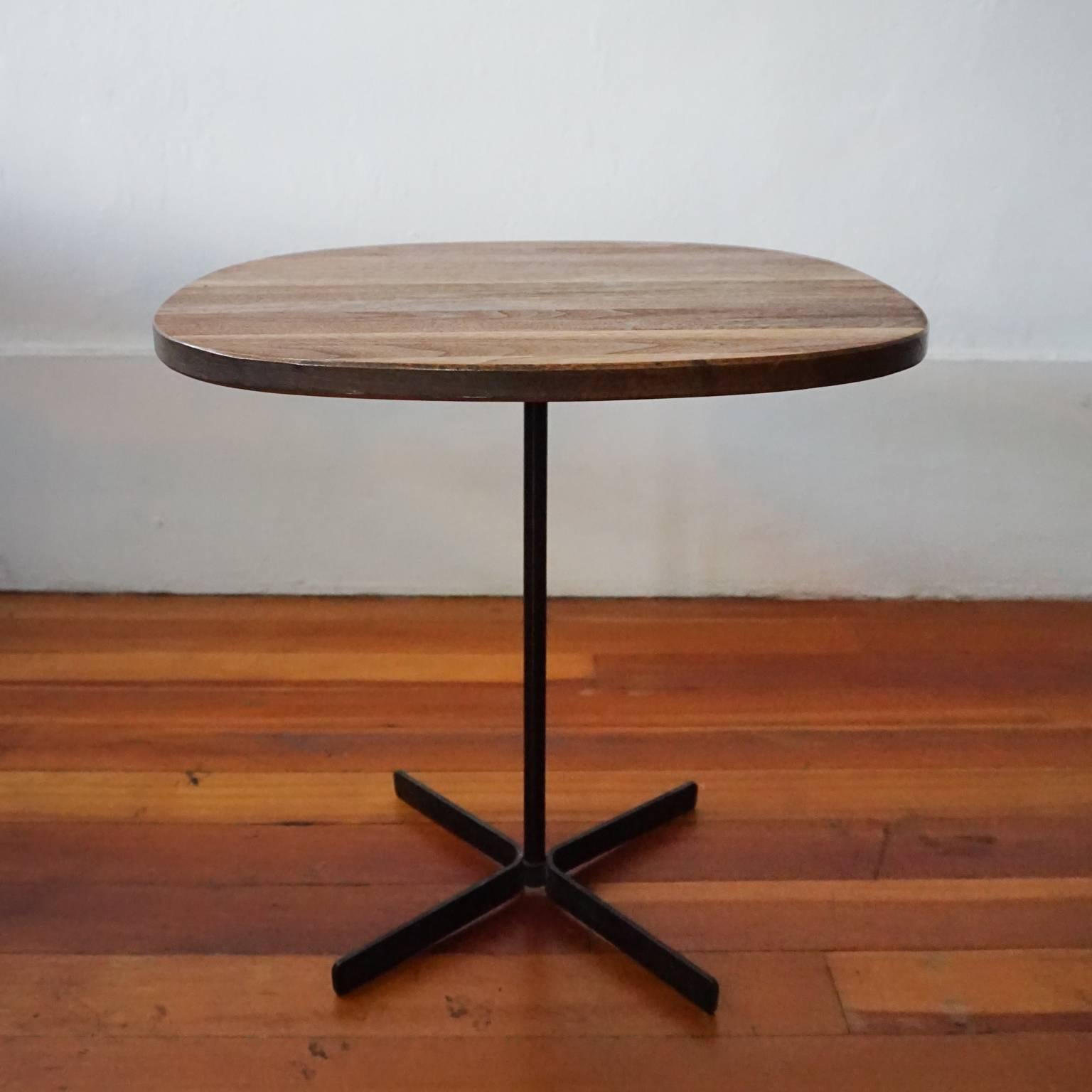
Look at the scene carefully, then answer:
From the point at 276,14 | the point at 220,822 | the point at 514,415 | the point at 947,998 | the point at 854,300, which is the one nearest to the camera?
the point at 854,300

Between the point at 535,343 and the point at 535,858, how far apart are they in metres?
0.76

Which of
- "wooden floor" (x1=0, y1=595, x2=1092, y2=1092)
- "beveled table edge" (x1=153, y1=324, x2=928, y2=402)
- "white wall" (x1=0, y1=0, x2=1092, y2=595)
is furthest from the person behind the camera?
"white wall" (x1=0, y1=0, x2=1092, y2=595)

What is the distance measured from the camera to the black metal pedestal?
4.07 feet

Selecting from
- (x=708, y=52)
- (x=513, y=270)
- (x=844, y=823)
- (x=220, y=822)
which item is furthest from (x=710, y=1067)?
(x=708, y=52)

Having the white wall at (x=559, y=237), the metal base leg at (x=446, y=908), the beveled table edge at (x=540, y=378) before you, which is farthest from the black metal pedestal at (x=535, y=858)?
the white wall at (x=559, y=237)

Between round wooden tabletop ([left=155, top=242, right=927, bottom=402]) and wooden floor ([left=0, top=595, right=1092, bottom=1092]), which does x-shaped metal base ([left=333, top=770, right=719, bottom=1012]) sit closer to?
wooden floor ([left=0, top=595, right=1092, bottom=1092])

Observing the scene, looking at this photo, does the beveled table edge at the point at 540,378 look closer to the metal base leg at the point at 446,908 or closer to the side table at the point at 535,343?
the side table at the point at 535,343

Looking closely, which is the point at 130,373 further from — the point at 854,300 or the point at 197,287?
the point at 854,300

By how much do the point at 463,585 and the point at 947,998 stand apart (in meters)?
1.32

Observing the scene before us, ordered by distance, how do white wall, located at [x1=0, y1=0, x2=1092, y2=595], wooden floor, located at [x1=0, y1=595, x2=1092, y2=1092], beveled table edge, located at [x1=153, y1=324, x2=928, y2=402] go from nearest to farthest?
beveled table edge, located at [x1=153, y1=324, x2=928, y2=402] → wooden floor, located at [x1=0, y1=595, x2=1092, y2=1092] → white wall, located at [x1=0, y1=0, x2=1092, y2=595]

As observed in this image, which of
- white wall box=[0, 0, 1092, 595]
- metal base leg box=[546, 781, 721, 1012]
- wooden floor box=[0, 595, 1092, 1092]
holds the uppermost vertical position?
white wall box=[0, 0, 1092, 595]

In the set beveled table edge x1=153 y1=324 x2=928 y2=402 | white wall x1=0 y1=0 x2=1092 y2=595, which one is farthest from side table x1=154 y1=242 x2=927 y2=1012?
white wall x1=0 y1=0 x2=1092 y2=595

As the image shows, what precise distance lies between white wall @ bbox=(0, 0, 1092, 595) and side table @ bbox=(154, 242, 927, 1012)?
67 cm

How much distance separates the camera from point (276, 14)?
196cm
